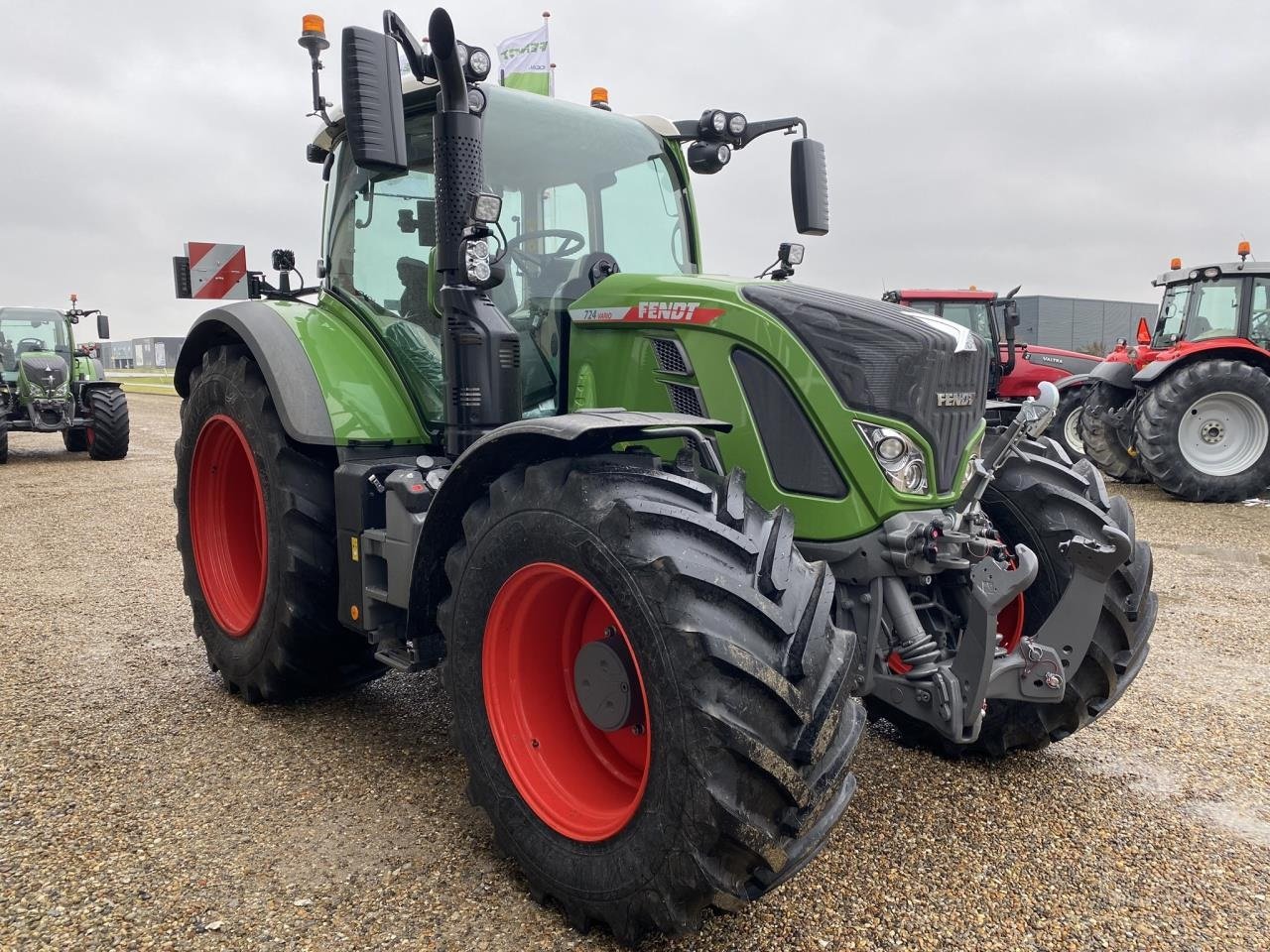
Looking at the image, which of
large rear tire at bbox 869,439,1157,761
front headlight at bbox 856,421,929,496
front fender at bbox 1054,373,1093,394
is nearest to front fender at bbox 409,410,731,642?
front headlight at bbox 856,421,929,496

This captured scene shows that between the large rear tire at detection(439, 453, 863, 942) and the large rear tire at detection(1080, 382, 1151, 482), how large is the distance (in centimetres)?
962

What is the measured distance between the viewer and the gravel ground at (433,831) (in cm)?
226

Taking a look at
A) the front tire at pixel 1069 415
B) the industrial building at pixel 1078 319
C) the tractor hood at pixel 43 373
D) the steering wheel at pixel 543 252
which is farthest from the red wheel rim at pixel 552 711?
the industrial building at pixel 1078 319

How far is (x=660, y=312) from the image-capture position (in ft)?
9.17

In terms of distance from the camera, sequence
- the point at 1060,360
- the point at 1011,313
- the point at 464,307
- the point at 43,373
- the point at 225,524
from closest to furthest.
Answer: the point at 464,307 < the point at 225,524 < the point at 43,373 < the point at 1011,313 < the point at 1060,360

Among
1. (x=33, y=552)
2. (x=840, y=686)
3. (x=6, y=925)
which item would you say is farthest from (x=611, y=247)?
(x=33, y=552)

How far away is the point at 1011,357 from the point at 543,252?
11.6m

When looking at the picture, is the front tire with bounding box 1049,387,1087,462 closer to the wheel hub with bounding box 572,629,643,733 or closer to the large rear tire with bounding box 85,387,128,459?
the wheel hub with bounding box 572,629,643,733

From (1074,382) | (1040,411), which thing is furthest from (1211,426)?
(1040,411)

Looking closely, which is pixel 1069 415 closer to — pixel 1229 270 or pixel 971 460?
pixel 1229 270

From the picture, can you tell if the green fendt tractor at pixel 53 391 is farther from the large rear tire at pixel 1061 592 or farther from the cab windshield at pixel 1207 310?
the cab windshield at pixel 1207 310

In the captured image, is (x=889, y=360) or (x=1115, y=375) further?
(x=1115, y=375)

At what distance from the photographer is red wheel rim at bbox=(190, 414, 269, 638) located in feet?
12.9

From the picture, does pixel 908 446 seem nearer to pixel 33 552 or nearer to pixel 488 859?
pixel 488 859
